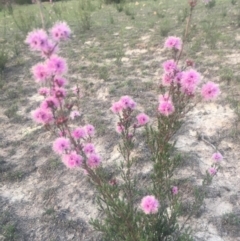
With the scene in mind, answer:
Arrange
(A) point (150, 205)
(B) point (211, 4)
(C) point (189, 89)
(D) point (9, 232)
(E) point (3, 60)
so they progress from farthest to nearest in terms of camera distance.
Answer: (B) point (211, 4) → (E) point (3, 60) → (D) point (9, 232) → (A) point (150, 205) → (C) point (189, 89)

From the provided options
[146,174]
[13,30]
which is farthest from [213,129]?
[13,30]

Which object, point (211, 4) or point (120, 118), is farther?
point (211, 4)

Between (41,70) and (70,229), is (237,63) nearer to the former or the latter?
(70,229)

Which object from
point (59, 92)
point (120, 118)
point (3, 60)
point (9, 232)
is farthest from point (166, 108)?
point (3, 60)

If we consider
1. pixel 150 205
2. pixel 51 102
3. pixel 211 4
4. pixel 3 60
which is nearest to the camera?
pixel 51 102

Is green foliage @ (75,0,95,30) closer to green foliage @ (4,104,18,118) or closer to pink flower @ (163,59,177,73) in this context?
green foliage @ (4,104,18,118)

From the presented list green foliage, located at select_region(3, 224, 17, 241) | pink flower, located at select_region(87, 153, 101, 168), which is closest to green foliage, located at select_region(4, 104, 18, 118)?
green foliage, located at select_region(3, 224, 17, 241)

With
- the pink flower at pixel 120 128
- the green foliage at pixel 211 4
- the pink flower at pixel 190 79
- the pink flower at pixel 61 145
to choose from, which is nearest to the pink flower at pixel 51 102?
the pink flower at pixel 61 145

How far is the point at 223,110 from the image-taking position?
179 inches

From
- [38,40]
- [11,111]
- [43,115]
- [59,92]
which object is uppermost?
[38,40]

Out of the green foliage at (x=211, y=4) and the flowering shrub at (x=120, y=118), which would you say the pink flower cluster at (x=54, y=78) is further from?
the green foliage at (x=211, y=4)

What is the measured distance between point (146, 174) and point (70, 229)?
0.92 meters

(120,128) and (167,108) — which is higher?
(167,108)

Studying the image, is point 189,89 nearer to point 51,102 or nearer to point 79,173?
point 51,102
